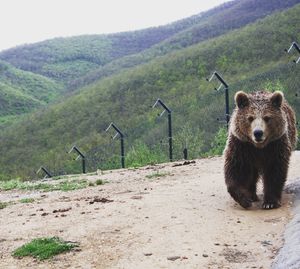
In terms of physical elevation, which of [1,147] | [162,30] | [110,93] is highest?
[162,30]

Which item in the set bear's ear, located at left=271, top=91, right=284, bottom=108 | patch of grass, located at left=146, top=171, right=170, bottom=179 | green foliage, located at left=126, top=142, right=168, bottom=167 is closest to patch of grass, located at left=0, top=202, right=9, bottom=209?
patch of grass, located at left=146, top=171, right=170, bottom=179

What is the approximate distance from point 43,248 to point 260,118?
267 cm

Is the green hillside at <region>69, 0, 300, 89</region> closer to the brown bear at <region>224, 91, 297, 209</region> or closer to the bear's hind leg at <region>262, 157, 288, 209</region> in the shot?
the brown bear at <region>224, 91, 297, 209</region>

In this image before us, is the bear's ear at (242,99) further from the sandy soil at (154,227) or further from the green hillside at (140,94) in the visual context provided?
the green hillside at (140,94)

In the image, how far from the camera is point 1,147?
4819 cm

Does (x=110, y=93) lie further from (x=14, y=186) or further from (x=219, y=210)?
(x=219, y=210)

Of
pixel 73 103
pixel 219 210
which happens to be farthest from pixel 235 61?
pixel 219 210

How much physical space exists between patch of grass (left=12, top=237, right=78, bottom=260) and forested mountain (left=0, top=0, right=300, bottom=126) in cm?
6262

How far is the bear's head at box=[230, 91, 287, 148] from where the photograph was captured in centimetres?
621

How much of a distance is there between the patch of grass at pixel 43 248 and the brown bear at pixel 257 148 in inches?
82.5

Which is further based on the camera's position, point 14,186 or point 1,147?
point 1,147

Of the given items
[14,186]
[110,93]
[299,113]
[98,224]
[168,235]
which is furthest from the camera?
[110,93]

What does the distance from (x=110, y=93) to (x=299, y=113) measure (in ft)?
126

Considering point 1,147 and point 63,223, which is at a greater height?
point 63,223
